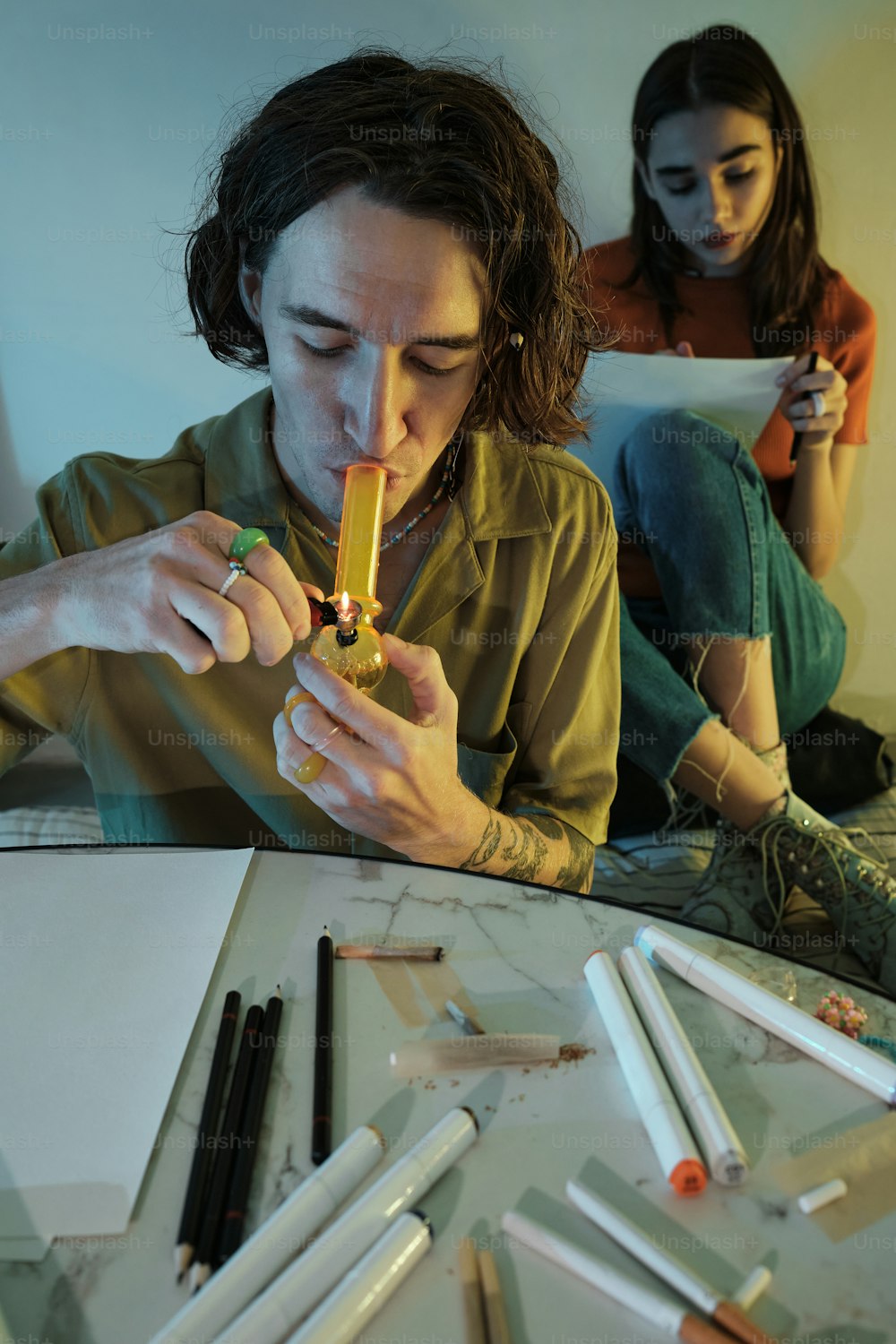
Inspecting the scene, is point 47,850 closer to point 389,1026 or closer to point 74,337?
point 389,1026

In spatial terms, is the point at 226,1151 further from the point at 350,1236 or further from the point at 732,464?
the point at 732,464

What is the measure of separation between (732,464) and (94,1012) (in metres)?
1.86

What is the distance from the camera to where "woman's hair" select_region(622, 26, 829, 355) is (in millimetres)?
2055

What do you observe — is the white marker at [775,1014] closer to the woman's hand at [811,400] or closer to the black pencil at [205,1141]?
the black pencil at [205,1141]

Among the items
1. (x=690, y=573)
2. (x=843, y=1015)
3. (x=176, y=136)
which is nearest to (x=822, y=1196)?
(x=843, y=1015)

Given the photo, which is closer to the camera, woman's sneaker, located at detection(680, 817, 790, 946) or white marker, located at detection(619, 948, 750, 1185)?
white marker, located at detection(619, 948, 750, 1185)

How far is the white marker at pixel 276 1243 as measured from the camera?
578 millimetres

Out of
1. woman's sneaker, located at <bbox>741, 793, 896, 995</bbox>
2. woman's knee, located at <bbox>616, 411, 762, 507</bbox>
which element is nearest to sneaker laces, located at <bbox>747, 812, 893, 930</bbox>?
woman's sneaker, located at <bbox>741, 793, 896, 995</bbox>

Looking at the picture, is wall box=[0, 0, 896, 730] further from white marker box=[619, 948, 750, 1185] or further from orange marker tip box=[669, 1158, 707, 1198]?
orange marker tip box=[669, 1158, 707, 1198]

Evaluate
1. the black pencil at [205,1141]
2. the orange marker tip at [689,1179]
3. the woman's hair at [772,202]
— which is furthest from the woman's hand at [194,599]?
the woman's hair at [772,202]

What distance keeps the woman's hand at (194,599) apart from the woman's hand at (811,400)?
1662 millimetres

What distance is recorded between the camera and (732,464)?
7.34 ft

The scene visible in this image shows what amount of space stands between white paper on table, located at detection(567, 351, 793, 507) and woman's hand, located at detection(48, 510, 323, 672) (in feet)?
4.59

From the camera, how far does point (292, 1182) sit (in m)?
0.68
